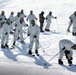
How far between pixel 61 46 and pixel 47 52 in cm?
370

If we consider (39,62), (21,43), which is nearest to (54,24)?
(21,43)

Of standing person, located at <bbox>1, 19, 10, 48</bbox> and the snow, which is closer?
the snow

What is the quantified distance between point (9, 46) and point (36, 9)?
20560 mm

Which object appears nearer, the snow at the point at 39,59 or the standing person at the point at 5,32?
the snow at the point at 39,59

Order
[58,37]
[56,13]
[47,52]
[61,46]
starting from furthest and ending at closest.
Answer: [56,13], [58,37], [47,52], [61,46]

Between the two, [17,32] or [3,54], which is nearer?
[3,54]

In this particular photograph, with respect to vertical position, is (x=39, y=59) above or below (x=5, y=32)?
below

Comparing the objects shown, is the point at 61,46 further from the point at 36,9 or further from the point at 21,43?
the point at 36,9

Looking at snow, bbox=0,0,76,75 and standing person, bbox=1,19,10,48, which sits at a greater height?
standing person, bbox=1,19,10,48

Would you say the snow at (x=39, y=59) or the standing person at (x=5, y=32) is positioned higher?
the standing person at (x=5, y=32)

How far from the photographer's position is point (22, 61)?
15305 mm

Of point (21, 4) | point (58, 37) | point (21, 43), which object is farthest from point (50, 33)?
point (21, 4)

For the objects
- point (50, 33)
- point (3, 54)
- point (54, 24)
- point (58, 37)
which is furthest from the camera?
point (54, 24)

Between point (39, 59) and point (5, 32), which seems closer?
point (39, 59)
